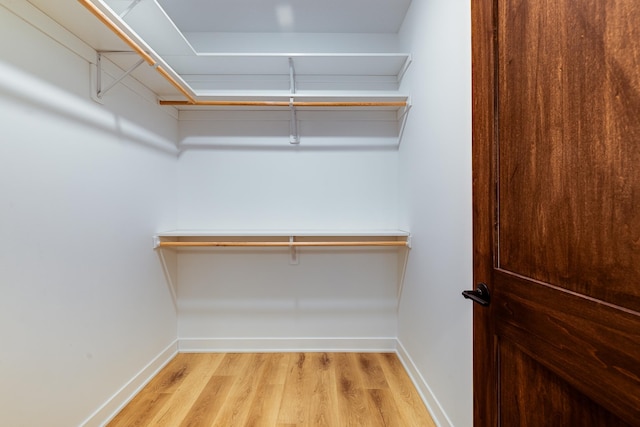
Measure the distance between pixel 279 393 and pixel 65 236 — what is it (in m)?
1.44

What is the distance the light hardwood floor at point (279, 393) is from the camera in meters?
1.59

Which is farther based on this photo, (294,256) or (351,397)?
(294,256)

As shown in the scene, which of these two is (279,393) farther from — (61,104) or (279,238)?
(61,104)

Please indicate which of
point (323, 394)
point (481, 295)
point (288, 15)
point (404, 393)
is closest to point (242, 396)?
point (323, 394)

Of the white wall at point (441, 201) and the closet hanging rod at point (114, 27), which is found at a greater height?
the closet hanging rod at point (114, 27)

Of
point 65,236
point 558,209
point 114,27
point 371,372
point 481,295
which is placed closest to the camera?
point 558,209

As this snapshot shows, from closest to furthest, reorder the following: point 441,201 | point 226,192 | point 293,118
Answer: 1. point 441,201
2. point 293,118
3. point 226,192

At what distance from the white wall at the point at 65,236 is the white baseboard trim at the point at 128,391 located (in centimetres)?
4

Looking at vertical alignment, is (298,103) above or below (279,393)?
above

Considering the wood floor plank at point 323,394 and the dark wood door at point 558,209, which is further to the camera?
the wood floor plank at point 323,394

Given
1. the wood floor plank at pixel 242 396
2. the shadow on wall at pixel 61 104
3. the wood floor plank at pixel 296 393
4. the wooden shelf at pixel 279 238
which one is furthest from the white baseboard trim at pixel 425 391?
the shadow on wall at pixel 61 104

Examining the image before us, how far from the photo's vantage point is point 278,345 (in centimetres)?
238

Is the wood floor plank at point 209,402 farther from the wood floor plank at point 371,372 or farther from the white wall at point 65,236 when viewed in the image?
the wood floor plank at point 371,372

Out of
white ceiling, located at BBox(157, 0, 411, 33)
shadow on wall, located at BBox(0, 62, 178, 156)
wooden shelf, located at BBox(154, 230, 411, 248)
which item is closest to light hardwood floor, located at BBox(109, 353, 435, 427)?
wooden shelf, located at BBox(154, 230, 411, 248)
